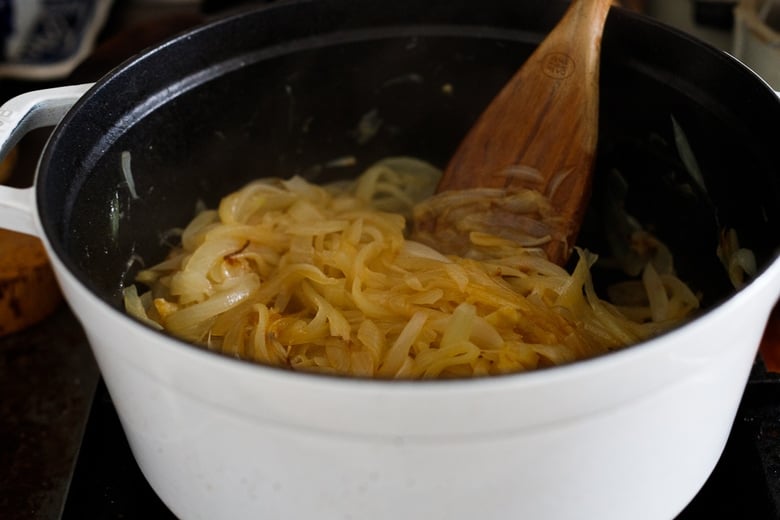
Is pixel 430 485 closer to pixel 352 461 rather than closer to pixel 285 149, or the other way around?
pixel 352 461

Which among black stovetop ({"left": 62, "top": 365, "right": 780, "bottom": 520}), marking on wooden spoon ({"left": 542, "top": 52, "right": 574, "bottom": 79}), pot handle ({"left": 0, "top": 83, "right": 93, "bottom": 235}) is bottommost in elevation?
black stovetop ({"left": 62, "top": 365, "right": 780, "bottom": 520})

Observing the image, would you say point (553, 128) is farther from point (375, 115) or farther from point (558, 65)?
point (375, 115)

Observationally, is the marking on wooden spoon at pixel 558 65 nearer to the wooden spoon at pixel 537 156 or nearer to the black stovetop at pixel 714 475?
the wooden spoon at pixel 537 156

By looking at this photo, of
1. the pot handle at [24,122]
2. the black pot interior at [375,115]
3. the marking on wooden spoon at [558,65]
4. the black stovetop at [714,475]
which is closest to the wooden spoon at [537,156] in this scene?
the marking on wooden spoon at [558,65]

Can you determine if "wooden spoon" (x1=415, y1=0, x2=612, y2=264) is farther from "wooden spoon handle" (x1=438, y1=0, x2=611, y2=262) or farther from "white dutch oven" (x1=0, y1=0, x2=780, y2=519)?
"white dutch oven" (x1=0, y1=0, x2=780, y2=519)

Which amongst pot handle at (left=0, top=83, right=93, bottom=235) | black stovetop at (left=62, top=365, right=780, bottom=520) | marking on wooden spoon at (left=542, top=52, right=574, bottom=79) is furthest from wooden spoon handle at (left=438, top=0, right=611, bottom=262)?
pot handle at (left=0, top=83, right=93, bottom=235)

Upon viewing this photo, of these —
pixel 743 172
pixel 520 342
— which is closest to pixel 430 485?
pixel 520 342

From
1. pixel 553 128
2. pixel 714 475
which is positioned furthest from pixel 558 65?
pixel 714 475
